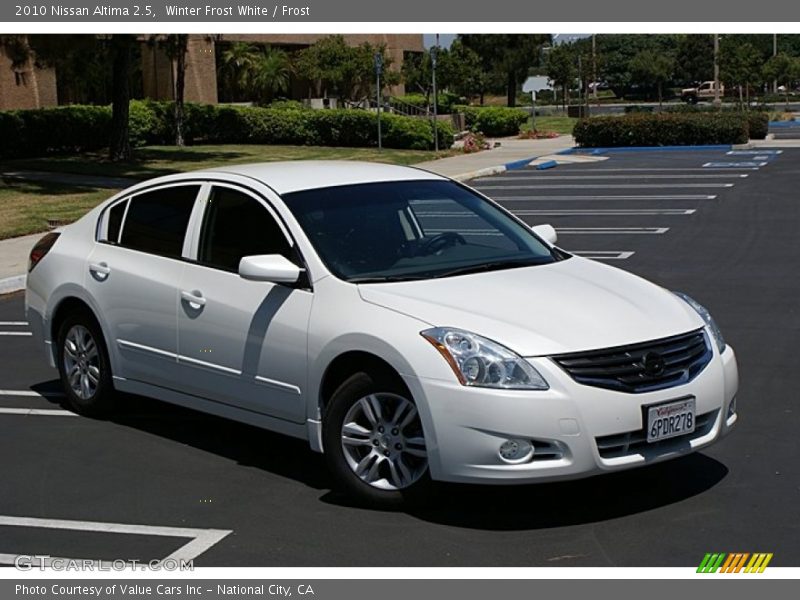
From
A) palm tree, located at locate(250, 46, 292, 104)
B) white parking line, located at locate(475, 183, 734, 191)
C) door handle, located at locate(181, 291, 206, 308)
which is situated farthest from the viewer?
palm tree, located at locate(250, 46, 292, 104)

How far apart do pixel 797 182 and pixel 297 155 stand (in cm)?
1430

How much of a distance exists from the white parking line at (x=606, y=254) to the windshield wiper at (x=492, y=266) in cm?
865

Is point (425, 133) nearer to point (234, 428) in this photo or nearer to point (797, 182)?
point (797, 182)

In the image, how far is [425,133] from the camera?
121 ft

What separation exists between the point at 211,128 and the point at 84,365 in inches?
1290

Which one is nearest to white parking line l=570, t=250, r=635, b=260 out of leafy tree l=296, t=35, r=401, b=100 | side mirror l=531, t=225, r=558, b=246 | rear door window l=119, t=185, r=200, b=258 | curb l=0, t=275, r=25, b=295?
curb l=0, t=275, r=25, b=295

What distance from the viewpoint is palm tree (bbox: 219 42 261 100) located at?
53812 mm

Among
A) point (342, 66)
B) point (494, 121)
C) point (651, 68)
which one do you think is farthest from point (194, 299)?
point (651, 68)

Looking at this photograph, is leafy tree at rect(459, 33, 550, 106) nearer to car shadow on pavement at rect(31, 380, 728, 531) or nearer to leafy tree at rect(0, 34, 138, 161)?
leafy tree at rect(0, 34, 138, 161)

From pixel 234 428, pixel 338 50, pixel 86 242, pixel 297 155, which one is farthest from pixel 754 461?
pixel 338 50

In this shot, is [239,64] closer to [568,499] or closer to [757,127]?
[757,127]

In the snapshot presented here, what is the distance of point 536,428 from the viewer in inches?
233

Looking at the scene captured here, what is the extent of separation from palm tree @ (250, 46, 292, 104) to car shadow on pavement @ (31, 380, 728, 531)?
46.7 m

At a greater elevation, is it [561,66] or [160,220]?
[561,66]
